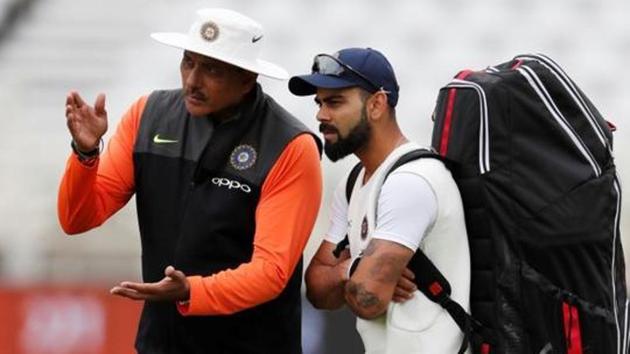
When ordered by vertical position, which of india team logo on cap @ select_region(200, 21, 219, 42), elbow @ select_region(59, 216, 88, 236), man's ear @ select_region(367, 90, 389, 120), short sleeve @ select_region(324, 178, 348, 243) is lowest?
elbow @ select_region(59, 216, 88, 236)

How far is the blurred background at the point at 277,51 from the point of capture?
868 cm

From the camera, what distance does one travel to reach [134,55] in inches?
380

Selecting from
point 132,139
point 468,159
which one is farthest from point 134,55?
point 468,159

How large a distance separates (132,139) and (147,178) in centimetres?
13

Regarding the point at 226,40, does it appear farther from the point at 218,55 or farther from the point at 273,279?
the point at 273,279

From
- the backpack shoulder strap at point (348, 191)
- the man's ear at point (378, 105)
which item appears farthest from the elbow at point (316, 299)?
the man's ear at point (378, 105)

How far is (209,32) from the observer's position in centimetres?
404

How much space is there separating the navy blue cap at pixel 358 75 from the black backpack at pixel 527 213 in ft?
0.57

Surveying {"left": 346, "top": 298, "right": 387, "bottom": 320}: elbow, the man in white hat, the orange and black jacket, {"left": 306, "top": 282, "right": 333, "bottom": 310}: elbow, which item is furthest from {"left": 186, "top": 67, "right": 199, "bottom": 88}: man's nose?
Result: {"left": 346, "top": 298, "right": 387, "bottom": 320}: elbow

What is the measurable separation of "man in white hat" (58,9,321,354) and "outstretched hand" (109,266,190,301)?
0.22ft

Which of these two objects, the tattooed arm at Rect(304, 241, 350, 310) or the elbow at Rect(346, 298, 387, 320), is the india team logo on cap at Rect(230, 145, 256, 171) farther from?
the elbow at Rect(346, 298, 387, 320)

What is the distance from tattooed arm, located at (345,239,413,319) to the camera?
3686 millimetres

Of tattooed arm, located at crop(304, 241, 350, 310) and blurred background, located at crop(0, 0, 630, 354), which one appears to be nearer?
tattooed arm, located at crop(304, 241, 350, 310)

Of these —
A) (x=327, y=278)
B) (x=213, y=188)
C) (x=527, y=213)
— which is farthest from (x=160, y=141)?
(x=527, y=213)
